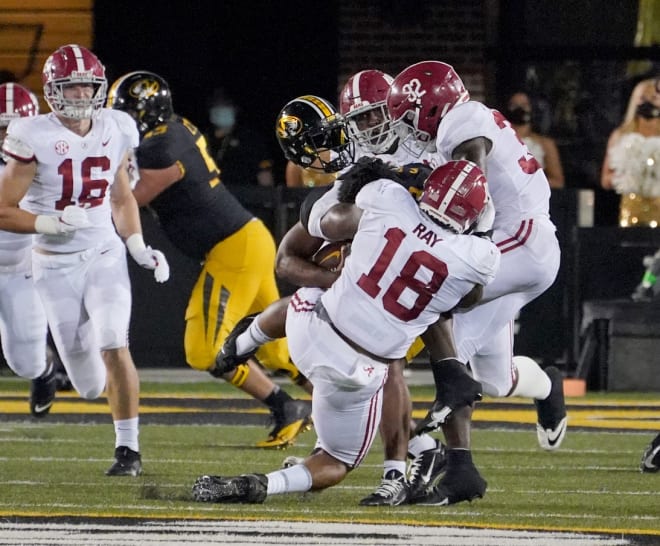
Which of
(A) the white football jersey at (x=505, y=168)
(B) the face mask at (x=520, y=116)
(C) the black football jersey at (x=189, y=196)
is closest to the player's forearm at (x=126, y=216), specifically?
(C) the black football jersey at (x=189, y=196)

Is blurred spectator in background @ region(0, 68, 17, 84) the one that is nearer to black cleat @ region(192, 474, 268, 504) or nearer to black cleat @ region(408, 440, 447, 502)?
black cleat @ region(408, 440, 447, 502)

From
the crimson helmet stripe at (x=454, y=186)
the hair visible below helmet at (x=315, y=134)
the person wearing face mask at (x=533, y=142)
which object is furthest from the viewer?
the person wearing face mask at (x=533, y=142)

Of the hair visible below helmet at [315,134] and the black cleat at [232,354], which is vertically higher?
the hair visible below helmet at [315,134]

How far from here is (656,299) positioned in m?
10.2

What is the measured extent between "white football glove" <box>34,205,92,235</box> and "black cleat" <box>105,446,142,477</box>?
0.85m

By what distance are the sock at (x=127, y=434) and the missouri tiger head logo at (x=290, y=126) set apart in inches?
48.1

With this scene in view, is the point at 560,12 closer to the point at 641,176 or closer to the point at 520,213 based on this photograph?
the point at 641,176

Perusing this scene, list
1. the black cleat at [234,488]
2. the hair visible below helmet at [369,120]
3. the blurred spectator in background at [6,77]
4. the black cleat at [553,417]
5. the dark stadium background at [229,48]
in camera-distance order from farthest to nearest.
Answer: the dark stadium background at [229,48], the blurred spectator in background at [6,77], the black cleat at [553,417], the hair visible below helmet at [369,120], the black cleat at [234,488]

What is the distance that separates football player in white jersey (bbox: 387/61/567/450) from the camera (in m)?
5.93

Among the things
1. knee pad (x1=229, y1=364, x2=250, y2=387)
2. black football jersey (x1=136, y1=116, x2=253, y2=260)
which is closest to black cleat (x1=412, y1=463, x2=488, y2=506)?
knee pad (x1=229, y1=364, x2=250, y2=387)

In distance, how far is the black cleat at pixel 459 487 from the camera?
5641 millimetres

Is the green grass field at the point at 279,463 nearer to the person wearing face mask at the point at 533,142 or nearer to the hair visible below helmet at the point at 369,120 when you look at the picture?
the hair visible below helmet at the point at 369,120

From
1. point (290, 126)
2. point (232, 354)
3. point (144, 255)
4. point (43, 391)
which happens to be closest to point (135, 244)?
point (144, 255)

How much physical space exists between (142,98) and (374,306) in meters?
2.84
